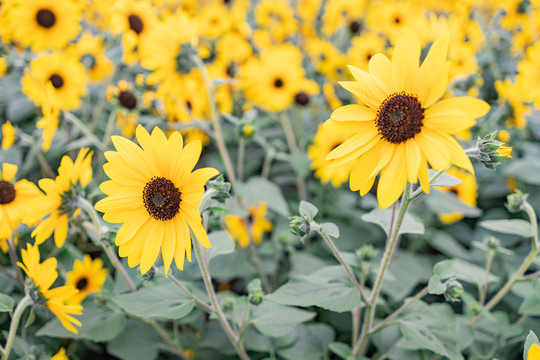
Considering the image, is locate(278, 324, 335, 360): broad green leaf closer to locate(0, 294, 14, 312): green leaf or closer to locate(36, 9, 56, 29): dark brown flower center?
locate(0, 294, 14, 312): green leaf

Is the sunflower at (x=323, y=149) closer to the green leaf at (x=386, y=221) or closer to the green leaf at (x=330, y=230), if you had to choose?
the green leaf at (x=386, y=221)

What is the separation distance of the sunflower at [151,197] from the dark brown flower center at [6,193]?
1.94 ft

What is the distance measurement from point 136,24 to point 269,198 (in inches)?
50.6

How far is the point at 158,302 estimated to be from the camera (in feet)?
4.36

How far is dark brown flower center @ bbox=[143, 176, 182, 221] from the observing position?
3.67 ft

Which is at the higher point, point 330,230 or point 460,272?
point 330,230

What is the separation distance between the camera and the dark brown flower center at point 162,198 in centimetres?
112

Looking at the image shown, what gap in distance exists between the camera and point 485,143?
3.30ft

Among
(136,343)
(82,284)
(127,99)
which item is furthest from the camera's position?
(127,99)

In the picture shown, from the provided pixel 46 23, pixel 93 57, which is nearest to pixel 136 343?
pixel 46 23

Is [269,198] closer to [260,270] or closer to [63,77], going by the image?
[260,270]

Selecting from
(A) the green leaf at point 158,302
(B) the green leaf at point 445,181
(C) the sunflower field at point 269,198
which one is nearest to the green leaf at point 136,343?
(C) the sunflower field at point 269,198

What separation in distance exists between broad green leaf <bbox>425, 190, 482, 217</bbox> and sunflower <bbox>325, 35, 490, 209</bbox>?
102cm

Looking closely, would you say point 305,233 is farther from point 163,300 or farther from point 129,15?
point 129,15
